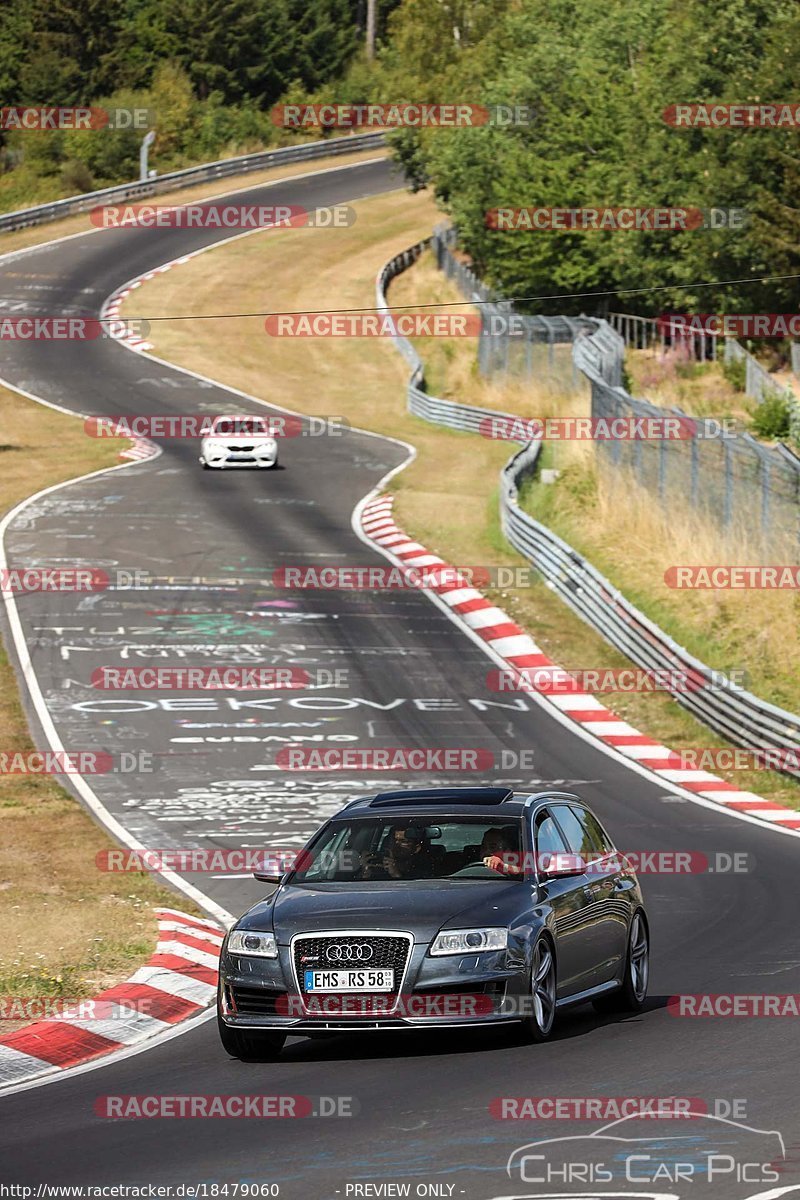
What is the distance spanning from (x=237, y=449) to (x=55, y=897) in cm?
3076

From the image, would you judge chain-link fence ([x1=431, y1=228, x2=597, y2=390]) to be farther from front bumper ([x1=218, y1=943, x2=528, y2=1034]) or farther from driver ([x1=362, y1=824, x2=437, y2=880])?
front bumper ([x1=218, y1=943, x2=528, y2=1034])

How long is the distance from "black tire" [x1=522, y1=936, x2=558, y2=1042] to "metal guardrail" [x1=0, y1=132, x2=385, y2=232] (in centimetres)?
7705

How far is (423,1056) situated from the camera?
35.4 ft

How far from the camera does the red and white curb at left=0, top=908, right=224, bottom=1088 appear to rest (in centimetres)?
1154

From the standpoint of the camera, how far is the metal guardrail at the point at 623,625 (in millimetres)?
25619

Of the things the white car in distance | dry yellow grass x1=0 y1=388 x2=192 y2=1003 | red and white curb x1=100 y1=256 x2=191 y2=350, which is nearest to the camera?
dry yellow grass x1=0 y1=388 x2=192 y2=1003

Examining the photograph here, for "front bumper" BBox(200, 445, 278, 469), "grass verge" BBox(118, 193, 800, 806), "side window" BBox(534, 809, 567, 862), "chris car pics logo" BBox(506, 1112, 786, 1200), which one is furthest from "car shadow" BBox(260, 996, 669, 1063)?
"front bumper" BBox(200, 445, 278, 469)

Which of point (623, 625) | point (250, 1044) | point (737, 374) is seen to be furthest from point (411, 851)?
point (737, 374)

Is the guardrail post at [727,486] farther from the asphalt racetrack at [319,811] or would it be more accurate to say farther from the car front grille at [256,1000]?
the car front grille at [256,1000]

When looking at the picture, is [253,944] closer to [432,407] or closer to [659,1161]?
[659,1161]

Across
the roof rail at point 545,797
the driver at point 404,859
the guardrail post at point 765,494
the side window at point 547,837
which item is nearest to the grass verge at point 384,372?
the guardrail post at point 765,494

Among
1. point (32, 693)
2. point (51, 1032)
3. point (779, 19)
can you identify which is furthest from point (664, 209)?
point (51, 1032)

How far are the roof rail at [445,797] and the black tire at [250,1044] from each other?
176cm

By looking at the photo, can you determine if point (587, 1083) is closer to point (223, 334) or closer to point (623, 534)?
point (623, 534)
